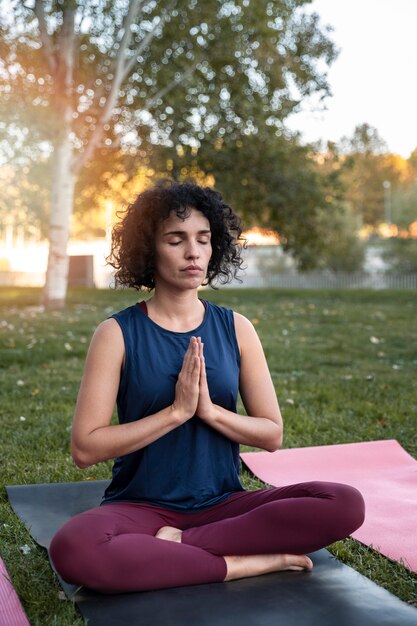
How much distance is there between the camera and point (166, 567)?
2561mm

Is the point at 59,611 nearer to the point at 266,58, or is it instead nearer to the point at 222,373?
the point at 222,373

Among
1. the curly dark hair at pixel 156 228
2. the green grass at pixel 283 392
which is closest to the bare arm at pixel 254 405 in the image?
the curly dark hair at pixel 156 228

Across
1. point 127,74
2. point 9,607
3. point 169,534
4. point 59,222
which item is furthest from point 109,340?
point 127,74

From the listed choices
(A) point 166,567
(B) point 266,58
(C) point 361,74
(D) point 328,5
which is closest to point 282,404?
(A) point 166,567

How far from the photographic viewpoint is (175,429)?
109 inches

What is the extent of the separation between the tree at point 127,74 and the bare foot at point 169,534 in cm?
1176

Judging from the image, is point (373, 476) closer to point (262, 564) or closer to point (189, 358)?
point (262, 564)

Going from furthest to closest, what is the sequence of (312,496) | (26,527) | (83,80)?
(83,80) → (26,527) → (312,496)

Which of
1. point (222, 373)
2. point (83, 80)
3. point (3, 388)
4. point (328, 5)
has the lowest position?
Result: point (3, 388)

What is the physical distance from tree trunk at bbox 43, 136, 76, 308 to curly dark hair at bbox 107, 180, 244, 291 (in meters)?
11.4

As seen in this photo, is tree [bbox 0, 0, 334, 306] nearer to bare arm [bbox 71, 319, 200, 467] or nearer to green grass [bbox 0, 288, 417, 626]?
green grass [bbox 0, 288, 417, 626]

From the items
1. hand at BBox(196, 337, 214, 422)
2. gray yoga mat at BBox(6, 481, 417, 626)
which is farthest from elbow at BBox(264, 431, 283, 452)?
gray yoga mat at BBox(6, 481, 417, 626)

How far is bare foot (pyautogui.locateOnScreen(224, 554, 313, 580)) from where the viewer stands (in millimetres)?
2680

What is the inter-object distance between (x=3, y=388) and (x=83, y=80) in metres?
10.1
